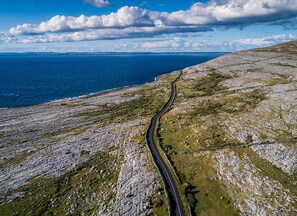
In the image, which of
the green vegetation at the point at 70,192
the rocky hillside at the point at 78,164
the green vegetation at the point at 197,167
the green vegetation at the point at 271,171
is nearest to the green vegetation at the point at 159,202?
the rocky hillside at the point at 78,164

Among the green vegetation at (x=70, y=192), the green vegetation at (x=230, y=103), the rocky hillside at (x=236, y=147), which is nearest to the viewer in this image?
the rocky hillside at (x=236, y=147)

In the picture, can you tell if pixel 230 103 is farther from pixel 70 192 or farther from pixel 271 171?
pixel 70 192

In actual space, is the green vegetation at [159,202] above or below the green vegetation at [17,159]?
above

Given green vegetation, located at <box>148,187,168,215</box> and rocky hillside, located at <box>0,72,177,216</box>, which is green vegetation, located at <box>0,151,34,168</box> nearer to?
rocky hillside, located at <box>0,72,177,216</box>

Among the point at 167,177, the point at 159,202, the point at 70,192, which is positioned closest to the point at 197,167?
the point at 167,177

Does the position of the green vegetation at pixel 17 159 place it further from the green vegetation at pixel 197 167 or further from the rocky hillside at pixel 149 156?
the green vegetation at pixel 197 167

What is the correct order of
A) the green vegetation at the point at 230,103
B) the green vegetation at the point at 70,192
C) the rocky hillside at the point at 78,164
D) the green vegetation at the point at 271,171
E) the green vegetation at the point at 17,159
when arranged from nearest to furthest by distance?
1. the green vegetation at the point at 70,192
2. the rocky hillside at the point at 78,164
3. the green vegetation at the point at 271,171
4. the green vegetation at the point at 17,159
5. the green vegetation at the point at 230,103

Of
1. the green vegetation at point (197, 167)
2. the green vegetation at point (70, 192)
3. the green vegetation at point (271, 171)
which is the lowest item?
Answer: the green vegetation at point (70, 192)
